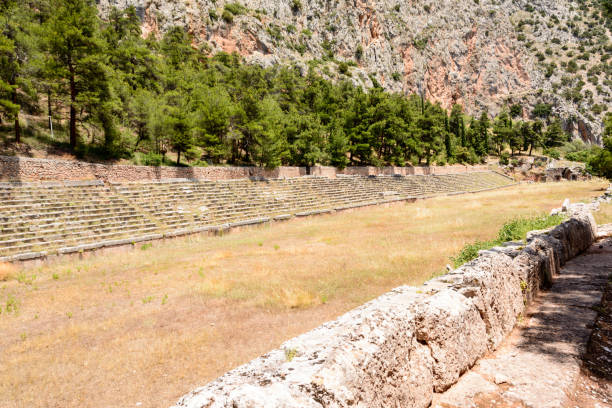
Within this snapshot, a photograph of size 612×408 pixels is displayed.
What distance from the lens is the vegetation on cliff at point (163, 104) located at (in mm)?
24984

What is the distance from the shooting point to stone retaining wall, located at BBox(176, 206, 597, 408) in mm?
2270

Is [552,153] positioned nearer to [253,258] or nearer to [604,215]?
[604,215]

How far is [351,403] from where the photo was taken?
7.65ft

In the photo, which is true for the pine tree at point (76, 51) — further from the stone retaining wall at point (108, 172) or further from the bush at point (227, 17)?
the bush at point (227, 17)

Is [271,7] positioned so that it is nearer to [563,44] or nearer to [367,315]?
[367,315]

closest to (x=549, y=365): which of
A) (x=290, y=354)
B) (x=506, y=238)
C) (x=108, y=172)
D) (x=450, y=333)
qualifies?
(x=450, y=333)

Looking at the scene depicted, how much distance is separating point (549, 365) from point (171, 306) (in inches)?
344

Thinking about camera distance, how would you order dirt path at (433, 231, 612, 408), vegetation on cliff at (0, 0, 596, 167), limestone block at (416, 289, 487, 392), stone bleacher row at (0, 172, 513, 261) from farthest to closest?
vegetation on cliff at (0, 0, 596, 167)
stone bleacher row at (0, 172, 513, 261)
limestone block at (416, 289, 487, 392)
dirt path at (433, 231, 612, 408)

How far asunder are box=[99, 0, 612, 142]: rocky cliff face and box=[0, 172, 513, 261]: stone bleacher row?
65786 mm

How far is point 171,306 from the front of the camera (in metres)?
8.72

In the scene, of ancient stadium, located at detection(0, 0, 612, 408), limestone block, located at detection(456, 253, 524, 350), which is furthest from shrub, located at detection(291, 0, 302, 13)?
limestone block, located at detection(456, 253, 524, 350)

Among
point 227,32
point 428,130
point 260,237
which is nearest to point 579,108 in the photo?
point 428,130

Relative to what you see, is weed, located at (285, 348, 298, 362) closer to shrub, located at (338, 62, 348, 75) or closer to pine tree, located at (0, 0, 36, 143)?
pine tree, located at (0, 0, 36, 143)

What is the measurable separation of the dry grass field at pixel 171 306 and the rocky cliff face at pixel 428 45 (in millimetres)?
80130
